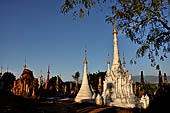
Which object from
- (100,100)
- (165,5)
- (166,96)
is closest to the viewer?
(165,5)

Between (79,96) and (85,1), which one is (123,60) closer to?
(79,96)

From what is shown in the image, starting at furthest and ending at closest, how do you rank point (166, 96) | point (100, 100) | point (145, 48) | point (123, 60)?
point (123, 60)
point (100, 100)
point (166, 96)
point (145, 48)

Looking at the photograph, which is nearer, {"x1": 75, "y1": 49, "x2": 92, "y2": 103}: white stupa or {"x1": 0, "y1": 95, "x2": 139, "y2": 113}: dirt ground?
{"x1": 0, "y1": 95, "x2": 139, "y2": 113}: dirt ground

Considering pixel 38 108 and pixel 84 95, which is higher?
pixel 38 108

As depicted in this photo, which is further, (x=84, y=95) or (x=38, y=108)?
(x=84, y=95)

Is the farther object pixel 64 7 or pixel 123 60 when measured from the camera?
pixel 123 60

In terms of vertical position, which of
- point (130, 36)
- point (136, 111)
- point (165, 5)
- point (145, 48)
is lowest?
point (136, 111)

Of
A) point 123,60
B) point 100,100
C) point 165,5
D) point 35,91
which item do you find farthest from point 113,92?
point 165,5

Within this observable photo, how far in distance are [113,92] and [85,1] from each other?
735 inches

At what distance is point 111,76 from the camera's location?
952 inches

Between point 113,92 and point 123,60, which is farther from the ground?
point 123,60

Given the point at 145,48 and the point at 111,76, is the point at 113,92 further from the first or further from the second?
the point at 145,48

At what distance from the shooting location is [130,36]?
934 cm

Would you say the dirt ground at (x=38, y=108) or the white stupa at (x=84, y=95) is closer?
the dirt ground at (x=38, y=108)
